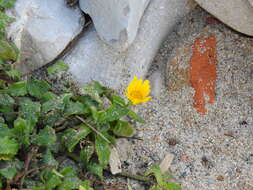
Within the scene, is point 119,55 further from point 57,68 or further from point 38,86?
point 38,86

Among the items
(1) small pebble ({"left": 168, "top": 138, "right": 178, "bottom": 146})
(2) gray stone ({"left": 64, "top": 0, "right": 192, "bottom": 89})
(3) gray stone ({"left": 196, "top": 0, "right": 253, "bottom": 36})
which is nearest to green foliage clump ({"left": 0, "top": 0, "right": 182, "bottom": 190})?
(2) gray stone ({"left": 64, "top": 0, "right": 192, "bottom": 89})

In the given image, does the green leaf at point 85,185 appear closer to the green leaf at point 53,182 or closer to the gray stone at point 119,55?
the green leaf at point 53,182

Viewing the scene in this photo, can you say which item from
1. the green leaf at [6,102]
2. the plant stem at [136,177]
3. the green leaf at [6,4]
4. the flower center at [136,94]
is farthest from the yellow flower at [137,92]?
the green leaf at [6,4]

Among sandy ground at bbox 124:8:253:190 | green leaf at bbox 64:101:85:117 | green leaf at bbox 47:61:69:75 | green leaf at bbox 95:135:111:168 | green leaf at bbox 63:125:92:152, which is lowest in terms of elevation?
sandy ground at bbox 124:8:253:190

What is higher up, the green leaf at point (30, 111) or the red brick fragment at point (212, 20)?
the green leaf at point (30, 111)

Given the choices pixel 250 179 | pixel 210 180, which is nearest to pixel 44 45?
pixel 210 180

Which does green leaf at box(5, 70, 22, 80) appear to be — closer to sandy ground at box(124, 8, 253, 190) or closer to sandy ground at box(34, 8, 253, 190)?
sandy ground at box(34, 8, 253, 190)
